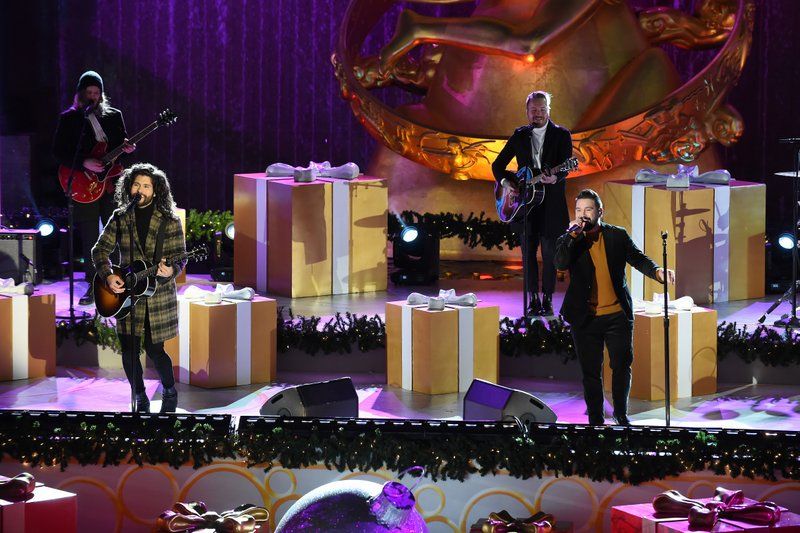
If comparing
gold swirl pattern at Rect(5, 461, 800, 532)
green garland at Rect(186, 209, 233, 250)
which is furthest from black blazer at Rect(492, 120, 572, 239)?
green garland at Rect(186, 209, 233, 250)

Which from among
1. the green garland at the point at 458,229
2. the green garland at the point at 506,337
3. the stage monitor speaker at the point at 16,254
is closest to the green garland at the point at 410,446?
the green garland at the point at 506,337

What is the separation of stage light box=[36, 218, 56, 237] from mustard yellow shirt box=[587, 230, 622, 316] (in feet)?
19.9

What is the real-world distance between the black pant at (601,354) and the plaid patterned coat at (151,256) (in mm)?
2060

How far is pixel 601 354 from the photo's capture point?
682 cm

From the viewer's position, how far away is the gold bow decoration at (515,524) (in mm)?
5230

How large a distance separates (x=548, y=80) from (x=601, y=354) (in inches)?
214

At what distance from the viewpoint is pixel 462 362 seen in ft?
26.8

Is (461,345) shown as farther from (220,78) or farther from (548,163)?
(220,78)

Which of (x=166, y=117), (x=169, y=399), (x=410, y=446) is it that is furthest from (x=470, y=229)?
(x=410, y=446)

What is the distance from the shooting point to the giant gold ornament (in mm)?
11070

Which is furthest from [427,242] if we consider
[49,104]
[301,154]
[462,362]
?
[49,104]

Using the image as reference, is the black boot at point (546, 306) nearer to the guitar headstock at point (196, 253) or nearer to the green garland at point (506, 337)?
the green garland at point (506, 337)

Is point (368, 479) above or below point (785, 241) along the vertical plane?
below

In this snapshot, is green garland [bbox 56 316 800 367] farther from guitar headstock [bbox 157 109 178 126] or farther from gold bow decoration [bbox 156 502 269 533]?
gold bow decoration [bbox 156 502 269 533]
